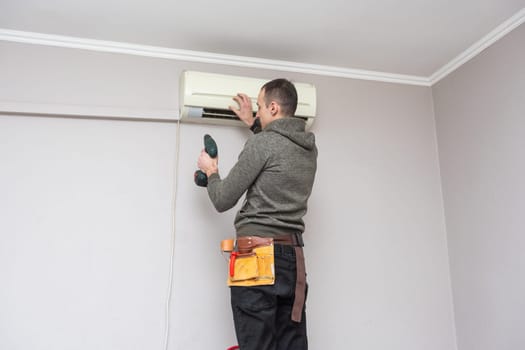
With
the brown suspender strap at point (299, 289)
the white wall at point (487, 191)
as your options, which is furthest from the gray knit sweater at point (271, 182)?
the white wall at point (487, 191)

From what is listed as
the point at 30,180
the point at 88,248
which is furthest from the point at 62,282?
the point at 30,180

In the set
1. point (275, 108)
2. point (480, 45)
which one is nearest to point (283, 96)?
point (275, 108)

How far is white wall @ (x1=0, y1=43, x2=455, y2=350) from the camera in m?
1.89

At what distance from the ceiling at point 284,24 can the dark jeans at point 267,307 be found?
106 cm

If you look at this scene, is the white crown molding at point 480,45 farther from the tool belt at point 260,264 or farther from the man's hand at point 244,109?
the tool belt at point 260,264

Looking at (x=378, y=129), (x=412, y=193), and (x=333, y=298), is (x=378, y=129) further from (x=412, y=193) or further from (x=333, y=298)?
(x=333, y=298)

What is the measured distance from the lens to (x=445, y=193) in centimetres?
244

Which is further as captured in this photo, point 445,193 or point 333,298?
point 445,193

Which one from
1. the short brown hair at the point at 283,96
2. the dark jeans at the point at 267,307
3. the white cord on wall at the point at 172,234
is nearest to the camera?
the dark jeans at the point at 267,307

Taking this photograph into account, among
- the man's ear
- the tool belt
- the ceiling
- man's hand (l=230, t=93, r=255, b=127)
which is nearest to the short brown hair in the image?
the man's ear

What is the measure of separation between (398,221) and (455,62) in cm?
93

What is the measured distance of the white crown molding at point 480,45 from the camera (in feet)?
6.52

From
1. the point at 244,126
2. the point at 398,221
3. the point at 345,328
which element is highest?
the point at 244,126

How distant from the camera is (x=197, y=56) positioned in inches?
88.4
